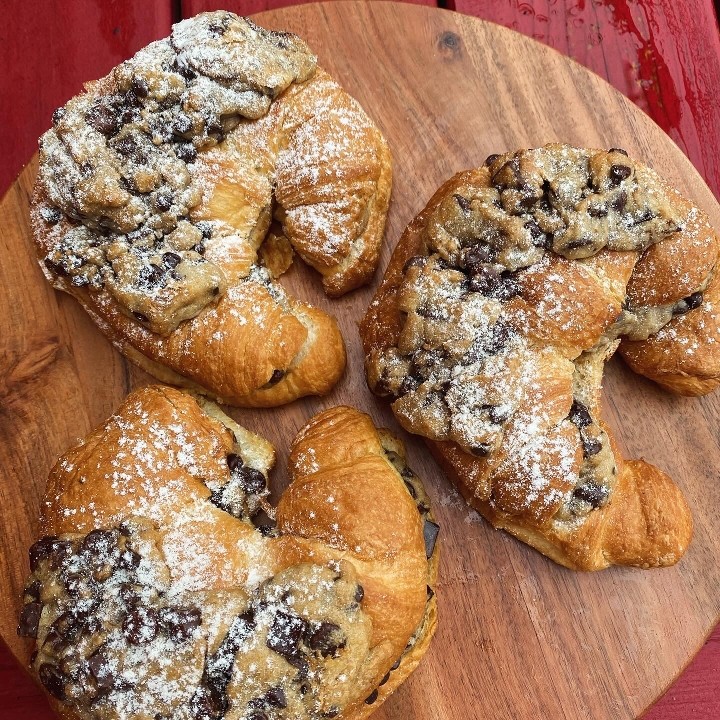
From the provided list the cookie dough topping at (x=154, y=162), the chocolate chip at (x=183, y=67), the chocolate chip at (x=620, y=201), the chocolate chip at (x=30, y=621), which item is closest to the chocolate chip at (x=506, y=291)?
the chocolate chip at (x=620, y=201)

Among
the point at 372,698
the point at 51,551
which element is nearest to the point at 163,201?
the point at 51,551

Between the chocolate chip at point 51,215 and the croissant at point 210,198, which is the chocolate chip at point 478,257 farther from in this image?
the chocolate chip at point 51,215

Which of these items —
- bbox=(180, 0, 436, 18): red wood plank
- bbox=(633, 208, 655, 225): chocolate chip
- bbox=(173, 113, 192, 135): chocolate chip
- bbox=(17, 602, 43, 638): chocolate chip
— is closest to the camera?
bbox=(17, 602, 43, 638): chocolate chip

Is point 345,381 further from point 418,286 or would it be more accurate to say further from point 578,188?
point 578,188

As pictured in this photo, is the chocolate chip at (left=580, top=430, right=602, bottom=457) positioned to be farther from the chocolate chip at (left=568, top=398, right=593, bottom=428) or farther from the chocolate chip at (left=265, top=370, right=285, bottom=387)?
the chocolate chip at (left=265, top=370, right=285, bottom=387)

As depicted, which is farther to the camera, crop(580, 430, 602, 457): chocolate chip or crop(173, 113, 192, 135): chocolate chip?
crop(173, 113, 192, 135): chocolate chip

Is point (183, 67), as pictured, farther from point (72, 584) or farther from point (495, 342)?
point (72, 584)

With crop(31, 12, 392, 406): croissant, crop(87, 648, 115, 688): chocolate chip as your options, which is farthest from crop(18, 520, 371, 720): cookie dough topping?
crop(31, 12, 392, 406): croissant
